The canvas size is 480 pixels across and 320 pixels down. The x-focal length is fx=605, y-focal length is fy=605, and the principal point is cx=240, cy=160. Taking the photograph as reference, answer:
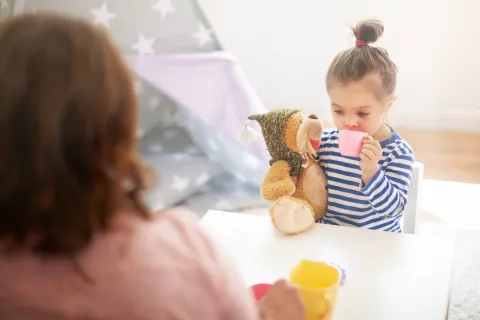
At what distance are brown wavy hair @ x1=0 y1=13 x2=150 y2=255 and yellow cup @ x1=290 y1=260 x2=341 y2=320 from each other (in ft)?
1.17

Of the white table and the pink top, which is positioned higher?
the pink top

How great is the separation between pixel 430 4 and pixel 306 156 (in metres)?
1.65

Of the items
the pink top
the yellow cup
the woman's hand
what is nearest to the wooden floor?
the yellow cup

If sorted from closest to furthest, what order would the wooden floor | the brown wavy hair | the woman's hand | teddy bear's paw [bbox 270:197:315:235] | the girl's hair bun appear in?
the brown wavy hair → the woman's hand → teddy bear's paw [bbox 270:197:315:235] → the girl's hair bun → the wooden floor

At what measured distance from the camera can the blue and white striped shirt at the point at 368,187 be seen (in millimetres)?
1206

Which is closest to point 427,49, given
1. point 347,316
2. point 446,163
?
point 446,163

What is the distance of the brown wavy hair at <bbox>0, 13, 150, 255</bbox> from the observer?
1.67ft

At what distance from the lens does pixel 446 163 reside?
2.46 metres

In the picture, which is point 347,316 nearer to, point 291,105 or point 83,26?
point 83,26

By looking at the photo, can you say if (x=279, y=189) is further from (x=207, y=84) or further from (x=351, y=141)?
(x=207, y=84)

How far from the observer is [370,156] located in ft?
3.82

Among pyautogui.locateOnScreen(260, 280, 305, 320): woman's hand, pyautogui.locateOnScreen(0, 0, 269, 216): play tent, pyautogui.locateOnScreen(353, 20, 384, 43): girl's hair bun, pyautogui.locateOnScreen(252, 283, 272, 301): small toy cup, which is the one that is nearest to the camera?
pyautogui.locateOnScreen(260, 280, 305, 320): woman's hand

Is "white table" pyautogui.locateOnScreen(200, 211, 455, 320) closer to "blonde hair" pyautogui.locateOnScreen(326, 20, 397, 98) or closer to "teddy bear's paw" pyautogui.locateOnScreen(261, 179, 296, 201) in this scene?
"teddy bear's paw" pyautogui.locateOnScreen(261, 179, 296, 201)

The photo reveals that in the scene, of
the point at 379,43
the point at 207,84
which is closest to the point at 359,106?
the point at 207,84
